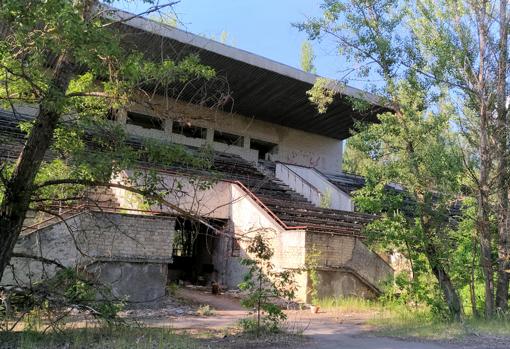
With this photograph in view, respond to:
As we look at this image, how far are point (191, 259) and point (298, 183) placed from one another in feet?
21.4

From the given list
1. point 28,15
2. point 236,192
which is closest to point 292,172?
point 236,192

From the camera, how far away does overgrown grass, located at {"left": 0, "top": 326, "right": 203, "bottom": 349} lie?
674 centimetres

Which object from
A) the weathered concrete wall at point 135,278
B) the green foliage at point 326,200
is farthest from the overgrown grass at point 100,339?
the green foliage at point 326,200

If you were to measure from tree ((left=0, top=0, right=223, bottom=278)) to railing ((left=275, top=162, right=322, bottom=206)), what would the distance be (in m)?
14.7

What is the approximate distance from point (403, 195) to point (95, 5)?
7.36 meters

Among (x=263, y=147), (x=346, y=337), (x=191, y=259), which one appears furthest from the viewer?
(x=263, y=147)

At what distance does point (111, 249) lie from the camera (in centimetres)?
1177

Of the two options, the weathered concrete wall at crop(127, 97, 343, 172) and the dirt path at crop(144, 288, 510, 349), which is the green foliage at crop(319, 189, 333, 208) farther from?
the dirt path at crop(144, 288, 510, 349)

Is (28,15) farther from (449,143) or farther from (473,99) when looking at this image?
(473,99)

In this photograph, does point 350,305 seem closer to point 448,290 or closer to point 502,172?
point 448,290

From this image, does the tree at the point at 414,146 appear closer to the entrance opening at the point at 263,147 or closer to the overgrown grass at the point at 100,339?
the overgrown grass at the point at 100,339

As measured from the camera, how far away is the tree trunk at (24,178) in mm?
6938

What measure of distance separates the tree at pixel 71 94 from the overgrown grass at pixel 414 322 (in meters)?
5.24

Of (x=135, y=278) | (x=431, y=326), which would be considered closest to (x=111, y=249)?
(x=135, y=278)
